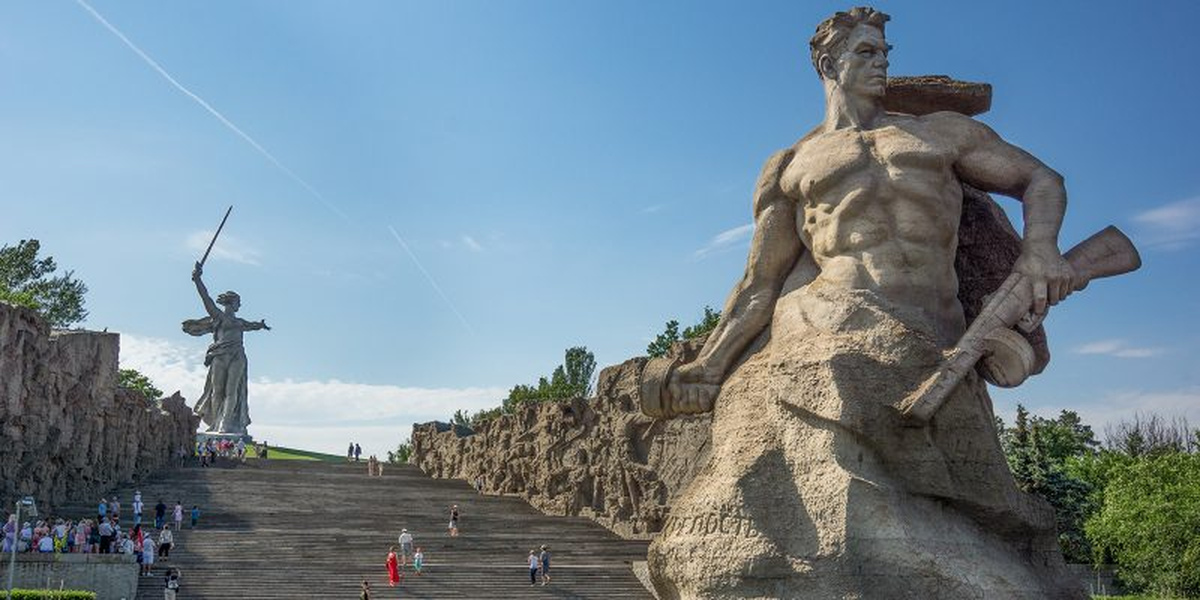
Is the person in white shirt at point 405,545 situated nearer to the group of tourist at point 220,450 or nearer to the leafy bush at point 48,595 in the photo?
the leafy bush at point 48,595

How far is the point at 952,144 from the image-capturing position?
5.04 meters

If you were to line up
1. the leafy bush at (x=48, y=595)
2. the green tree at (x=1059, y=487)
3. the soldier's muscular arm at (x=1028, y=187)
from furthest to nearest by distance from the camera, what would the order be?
the green tree at (x=1059, y=487) < the leafy bush at (x=48, y=595) < the soldier's muscular arm at (x=1028, y=187)

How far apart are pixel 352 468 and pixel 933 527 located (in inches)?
1261

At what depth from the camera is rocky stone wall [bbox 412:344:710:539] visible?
23422mm

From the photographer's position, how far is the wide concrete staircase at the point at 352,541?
18328 millimetres

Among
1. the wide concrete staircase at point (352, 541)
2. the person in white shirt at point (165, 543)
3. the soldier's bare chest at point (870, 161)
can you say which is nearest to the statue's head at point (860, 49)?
the soldier's bare chest at point (870, 161)

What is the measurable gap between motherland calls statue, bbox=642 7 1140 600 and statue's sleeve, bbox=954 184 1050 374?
33mm

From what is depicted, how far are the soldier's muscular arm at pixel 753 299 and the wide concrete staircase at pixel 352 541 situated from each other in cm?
1373

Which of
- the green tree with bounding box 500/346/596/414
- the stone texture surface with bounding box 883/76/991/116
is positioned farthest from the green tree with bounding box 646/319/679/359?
the stone texture surface with bounding box 883/76/991/116

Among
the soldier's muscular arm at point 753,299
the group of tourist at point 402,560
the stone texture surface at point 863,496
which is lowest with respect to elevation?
the group of tourist at point 402,560

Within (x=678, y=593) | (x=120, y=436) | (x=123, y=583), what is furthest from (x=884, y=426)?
(x=120, y=436)

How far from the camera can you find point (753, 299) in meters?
5.38

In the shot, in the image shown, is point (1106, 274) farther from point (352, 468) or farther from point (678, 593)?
point (352, 468)

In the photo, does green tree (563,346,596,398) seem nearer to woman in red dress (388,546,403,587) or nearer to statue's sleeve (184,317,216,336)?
statue's sleeve (184,317,216,336)
